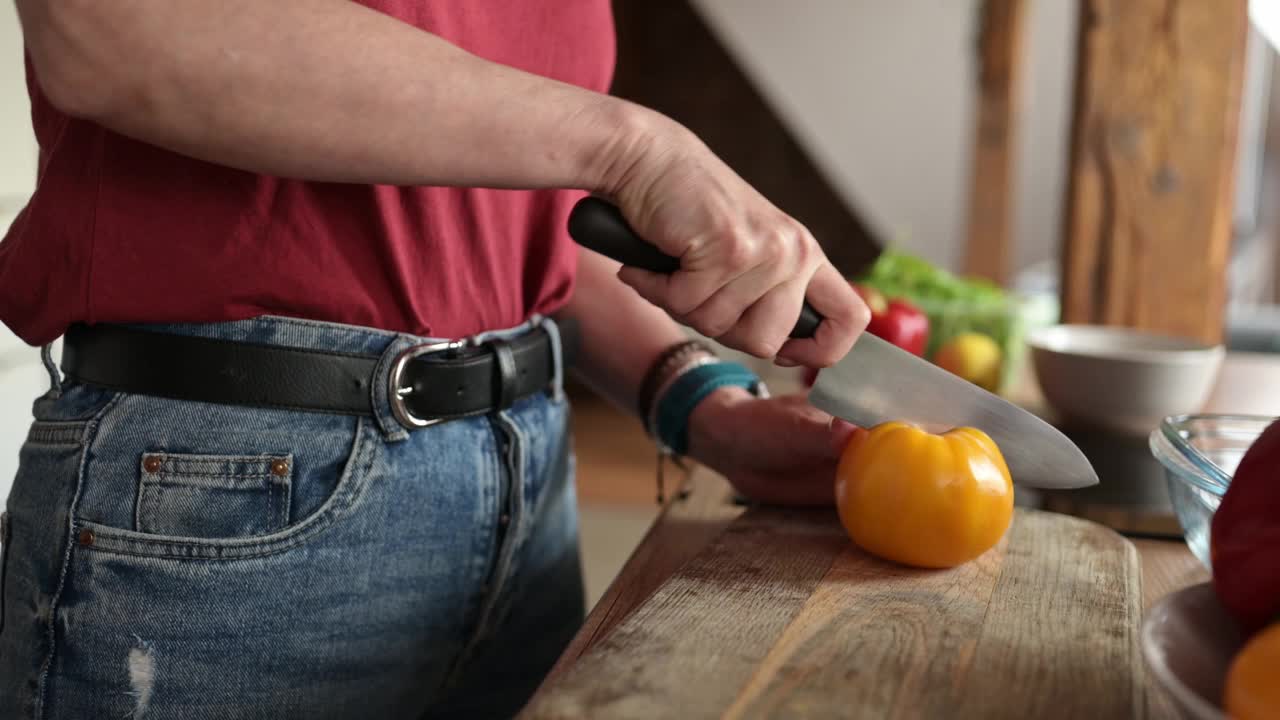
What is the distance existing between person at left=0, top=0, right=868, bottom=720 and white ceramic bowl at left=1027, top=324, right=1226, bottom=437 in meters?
0.67

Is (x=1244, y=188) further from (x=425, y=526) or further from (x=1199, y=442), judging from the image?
(x=425, y=526)

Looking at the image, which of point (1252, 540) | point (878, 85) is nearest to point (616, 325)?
point (1252, 540)

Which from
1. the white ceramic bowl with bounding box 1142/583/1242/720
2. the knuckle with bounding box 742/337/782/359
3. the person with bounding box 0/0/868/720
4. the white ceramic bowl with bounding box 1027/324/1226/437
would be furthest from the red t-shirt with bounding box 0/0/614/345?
the white ceramic bowl with bounding box 1027/324/1226/437

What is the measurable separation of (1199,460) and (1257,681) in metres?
0.37

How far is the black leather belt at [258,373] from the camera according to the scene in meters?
0.76

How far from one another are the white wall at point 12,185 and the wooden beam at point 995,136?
3.14m

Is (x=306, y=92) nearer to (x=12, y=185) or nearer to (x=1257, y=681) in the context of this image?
(x=1257, y=681)

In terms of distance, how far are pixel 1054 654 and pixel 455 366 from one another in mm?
453

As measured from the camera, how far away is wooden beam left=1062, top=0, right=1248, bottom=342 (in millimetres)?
1648

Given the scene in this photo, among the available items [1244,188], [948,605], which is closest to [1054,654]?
[948,605]

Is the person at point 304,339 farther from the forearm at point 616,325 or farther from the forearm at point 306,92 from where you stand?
the forearm at point 616,325

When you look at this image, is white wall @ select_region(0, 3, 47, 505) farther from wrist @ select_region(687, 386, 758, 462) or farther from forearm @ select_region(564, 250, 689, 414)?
wrist @ select_region(687, 386, 758, 462)

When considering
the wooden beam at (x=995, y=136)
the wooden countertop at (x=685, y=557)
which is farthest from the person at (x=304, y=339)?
the wooden beam at (x=995, y=136)

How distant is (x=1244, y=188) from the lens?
646cm
